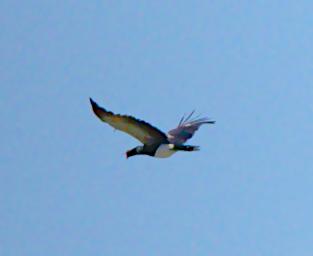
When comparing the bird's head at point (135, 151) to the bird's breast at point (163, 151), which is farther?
the bird's head at point (135, 151)

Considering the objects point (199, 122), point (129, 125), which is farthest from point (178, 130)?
point (129, 125)

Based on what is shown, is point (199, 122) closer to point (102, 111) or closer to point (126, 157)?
point (126, 157)

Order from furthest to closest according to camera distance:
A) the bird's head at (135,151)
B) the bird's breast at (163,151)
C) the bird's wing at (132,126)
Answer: the bird's head at (135,151), the bird's breast at (163,151), the bird's wing at (132,126)

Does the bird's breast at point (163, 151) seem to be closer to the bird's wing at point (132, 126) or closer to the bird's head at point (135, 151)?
the bird's wing at point (132, 126)

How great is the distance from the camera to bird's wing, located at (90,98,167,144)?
52344mm

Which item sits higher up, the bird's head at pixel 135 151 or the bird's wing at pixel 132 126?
the bird's head at pixel 135 151

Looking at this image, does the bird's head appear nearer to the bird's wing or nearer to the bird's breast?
the bird's wing

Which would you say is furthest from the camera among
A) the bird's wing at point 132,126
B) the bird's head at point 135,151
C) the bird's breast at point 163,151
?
the bird's head at point 135,151

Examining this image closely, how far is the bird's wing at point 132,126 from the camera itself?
52.3m

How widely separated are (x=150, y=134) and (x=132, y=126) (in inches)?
47.4

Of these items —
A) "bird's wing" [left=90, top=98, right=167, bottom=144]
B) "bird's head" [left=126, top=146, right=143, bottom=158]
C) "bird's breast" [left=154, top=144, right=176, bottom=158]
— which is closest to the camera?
"bird's wing" [left=90, top=98, right=167, bottom=144]

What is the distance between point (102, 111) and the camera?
2056 inches

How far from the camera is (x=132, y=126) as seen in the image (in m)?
53.8

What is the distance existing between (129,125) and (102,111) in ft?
5.50
